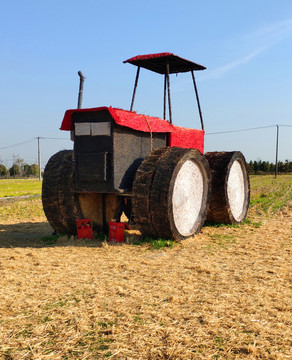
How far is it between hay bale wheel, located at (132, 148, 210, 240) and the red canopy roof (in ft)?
7.38

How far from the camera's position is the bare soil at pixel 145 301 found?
9.20ft

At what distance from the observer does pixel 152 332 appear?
9.82 feet

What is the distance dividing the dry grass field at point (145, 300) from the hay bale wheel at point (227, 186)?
1.38 m

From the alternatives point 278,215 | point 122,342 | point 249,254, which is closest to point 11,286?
point 122,342

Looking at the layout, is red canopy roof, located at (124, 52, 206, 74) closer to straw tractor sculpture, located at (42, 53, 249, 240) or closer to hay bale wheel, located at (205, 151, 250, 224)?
straw tractor sculpture, located at (42, 53, 249, 240)

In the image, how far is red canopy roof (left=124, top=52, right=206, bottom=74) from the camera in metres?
7.56

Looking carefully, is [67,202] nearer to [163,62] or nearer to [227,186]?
[227,186]

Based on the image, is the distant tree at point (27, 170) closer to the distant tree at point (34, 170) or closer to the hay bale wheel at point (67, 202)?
the distant tree at point (34, 170)

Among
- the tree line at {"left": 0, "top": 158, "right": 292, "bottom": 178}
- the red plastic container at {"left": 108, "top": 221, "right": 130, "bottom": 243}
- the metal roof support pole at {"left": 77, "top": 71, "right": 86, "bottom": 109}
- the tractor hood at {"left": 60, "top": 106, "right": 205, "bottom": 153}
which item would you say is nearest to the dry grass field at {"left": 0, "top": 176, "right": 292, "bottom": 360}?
the red plastic container at {"left": 108, "top": 221, "right": 130, "bottom": 243}

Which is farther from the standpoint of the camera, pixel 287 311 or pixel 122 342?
pixel 287 311

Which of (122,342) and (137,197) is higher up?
(137,197)

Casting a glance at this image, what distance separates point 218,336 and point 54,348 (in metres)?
1.28

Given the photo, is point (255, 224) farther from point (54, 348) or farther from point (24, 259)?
point (54, 348)

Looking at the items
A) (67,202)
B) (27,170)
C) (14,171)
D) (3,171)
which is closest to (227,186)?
(67,202)
